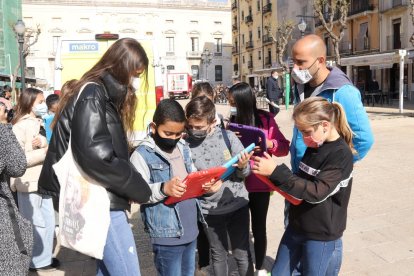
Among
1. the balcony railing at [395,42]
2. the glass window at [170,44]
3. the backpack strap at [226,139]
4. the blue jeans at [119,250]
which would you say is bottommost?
the blue jeans at [119,250]

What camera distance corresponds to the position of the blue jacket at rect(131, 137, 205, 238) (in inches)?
99.0

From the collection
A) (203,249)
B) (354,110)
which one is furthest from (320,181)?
(203,249)

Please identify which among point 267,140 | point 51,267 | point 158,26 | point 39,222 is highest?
point 158,26

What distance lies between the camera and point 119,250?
2.22m

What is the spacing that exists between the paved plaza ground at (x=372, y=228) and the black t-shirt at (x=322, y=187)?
143 cm

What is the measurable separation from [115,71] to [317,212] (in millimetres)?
1376

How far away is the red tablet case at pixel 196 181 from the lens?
224cm

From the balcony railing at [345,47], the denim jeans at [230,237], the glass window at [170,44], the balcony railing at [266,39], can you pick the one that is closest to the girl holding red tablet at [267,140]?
the denim jeans at [230,237]

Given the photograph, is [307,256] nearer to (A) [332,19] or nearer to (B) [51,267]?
(B) [51,267]

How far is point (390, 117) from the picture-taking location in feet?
52.3

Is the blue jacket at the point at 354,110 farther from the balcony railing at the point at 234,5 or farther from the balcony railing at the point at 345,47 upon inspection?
the balcony railing at the point at 234,5

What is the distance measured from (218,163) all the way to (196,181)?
1.96 feet

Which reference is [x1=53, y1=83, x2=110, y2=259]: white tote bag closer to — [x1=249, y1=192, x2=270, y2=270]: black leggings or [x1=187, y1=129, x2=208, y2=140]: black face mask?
[x1=187, y1=129, x2=208, y2=140]: black face mask

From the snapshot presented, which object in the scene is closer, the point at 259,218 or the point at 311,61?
the point at 311,61
